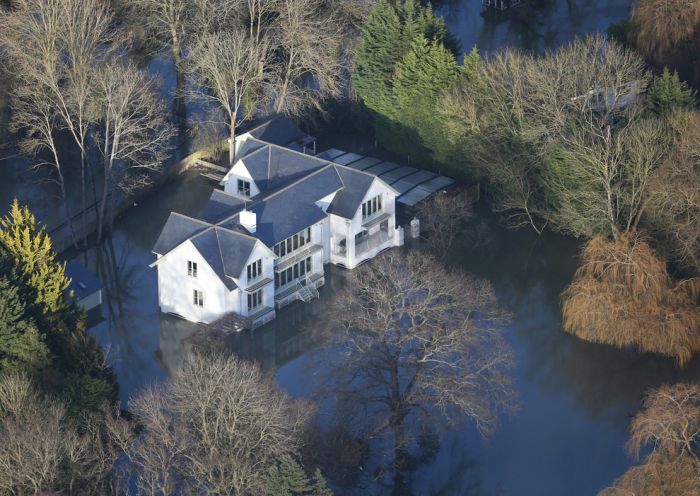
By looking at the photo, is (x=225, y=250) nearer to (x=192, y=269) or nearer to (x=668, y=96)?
(x=192, y=269)

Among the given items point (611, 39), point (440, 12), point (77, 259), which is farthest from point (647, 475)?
point (440, 12)

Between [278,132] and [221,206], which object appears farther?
[278,132]

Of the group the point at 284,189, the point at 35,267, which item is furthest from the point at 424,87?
the point at 35,267

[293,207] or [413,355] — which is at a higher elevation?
[293,207]

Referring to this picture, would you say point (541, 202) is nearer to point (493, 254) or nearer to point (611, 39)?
point (493, 254)

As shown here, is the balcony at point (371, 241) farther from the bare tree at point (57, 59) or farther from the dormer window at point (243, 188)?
the bare tree at point (57, 59)
